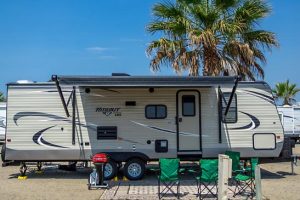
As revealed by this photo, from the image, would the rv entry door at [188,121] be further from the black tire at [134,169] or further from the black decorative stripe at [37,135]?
the black decorative stripe at [37,135]

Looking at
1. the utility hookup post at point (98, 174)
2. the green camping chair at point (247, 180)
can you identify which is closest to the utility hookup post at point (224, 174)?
the green camping chair at point (247, 180)

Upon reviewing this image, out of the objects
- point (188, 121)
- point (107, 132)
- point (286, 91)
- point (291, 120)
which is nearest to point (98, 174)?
point (107, 132)

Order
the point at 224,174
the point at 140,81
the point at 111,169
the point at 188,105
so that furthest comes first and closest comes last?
the point at 188,105 < the point at 111,169 < the point at 140,81 < the point at 224,174

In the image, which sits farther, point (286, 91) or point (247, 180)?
point (286, 91)

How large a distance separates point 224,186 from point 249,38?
34.1 feet

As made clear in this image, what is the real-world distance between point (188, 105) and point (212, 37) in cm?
339

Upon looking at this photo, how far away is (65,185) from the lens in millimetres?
13219

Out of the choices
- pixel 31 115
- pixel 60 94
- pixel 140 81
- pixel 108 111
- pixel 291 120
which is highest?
pixel 140 81

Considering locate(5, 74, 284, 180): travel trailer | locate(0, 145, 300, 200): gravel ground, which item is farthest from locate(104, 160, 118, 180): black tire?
locate(0, 145, 300, 200): gravel ground

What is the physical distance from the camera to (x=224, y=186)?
27.4 ft

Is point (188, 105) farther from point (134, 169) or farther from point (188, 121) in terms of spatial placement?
point (134, 169)

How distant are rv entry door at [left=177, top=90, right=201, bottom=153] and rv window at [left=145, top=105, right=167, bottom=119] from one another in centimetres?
46

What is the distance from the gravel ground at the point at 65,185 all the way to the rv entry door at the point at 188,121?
2389 millimetres

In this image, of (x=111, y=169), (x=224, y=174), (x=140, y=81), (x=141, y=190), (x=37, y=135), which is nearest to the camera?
(x=224, y=174)
